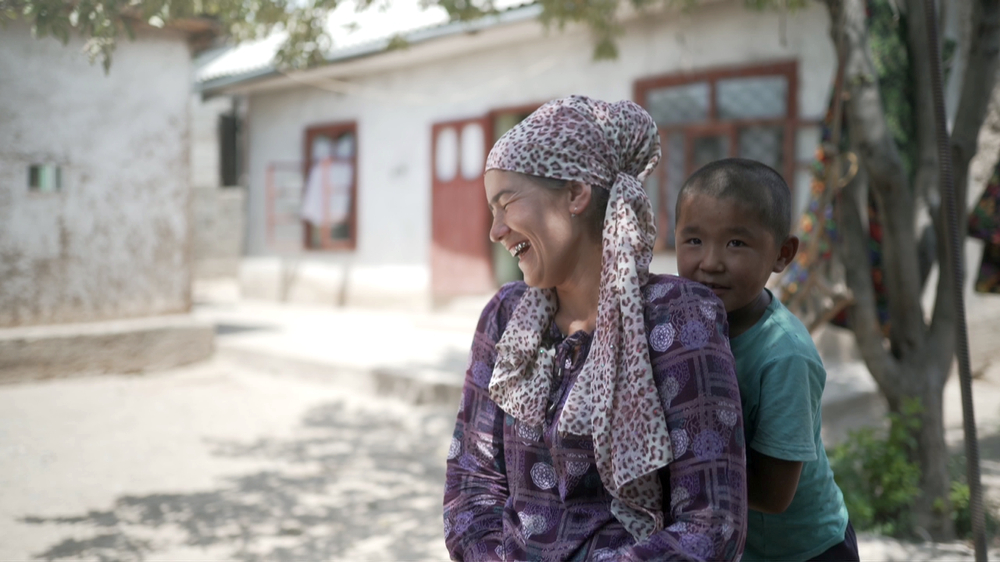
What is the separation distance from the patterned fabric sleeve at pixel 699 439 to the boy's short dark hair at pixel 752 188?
274 mm

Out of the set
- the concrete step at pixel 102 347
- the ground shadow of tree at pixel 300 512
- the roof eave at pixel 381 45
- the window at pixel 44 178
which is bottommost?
the ground shadow of tree at pixel 300 512

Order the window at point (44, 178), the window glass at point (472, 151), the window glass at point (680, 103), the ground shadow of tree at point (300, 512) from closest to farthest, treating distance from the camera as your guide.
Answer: the ground shadow of tree at point (300, 512), the window at point (44, 178), the window glass at point (680, 103), the window glass at point (472, 151)

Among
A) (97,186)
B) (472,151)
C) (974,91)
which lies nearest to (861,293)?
(974,91)

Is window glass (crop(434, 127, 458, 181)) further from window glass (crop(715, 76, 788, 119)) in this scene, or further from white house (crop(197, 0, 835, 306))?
window glass (crop(715, 76, 788, 119))

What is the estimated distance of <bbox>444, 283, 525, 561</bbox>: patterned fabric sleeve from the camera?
5.52 feet

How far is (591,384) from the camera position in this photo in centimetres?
152

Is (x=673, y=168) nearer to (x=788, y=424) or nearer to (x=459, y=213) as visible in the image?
(x=459, y=213)

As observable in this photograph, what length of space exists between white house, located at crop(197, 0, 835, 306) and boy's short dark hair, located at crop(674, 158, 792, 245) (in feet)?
11.6

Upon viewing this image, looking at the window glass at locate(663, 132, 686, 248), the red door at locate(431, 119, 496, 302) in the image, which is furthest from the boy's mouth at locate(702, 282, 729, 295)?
the red door at locate(431, 119, 496, 302)

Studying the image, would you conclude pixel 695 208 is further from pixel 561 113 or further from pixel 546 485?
pixel 546 485

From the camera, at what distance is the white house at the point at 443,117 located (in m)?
7.23

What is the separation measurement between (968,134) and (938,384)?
1.00 m

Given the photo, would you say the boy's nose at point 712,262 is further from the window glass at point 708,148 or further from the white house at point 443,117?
the window glass at point 708,148

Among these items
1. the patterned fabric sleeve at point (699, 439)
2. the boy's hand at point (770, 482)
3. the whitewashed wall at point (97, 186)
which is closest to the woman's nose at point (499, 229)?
the patterned fabric sleeve at point (699, 439)
